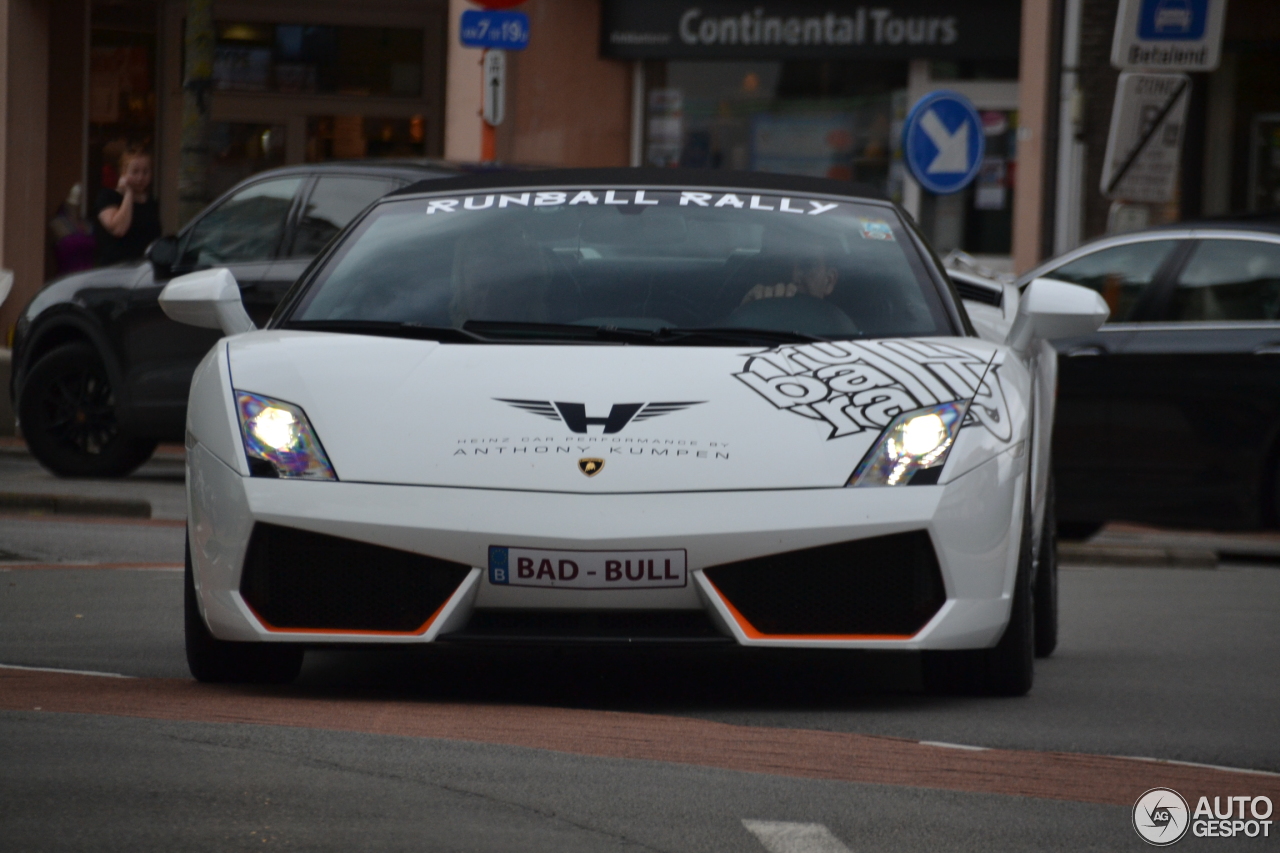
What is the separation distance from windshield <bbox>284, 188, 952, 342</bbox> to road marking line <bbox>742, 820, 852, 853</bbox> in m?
1.91

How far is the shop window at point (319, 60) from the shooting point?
23141mm

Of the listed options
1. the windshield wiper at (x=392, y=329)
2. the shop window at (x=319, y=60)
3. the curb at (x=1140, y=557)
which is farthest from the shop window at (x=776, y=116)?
the windshield wiper at (x=392, y=329)

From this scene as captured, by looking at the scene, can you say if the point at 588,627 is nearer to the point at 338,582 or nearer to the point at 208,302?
the point at 338,582

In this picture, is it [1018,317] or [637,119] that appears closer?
[1018,317]

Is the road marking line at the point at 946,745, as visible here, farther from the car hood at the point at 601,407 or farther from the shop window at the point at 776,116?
the shop window at the point at 776,116

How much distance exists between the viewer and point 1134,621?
7793 millimetres

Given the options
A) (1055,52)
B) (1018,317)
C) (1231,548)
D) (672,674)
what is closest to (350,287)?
(672,674)

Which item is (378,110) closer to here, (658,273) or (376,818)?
(658,273)

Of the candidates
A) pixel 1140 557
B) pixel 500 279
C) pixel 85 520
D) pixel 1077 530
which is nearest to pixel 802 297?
pixel 500 279

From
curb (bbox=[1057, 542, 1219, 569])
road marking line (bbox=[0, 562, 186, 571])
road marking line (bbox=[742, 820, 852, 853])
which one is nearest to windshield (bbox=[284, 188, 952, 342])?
road marking line (bbox=[742, 820, 852, 853])

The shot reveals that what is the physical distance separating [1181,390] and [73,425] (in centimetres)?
633

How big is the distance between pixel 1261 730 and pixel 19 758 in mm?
2875

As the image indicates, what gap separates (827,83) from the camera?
819 inches

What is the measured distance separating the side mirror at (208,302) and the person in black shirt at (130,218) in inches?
369
